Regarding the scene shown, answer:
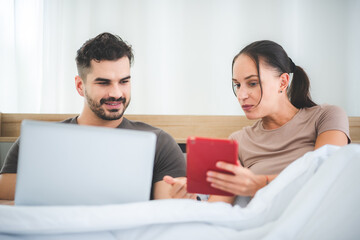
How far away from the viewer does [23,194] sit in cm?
67

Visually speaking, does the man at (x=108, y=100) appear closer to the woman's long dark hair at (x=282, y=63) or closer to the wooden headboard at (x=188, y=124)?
the wooden headboard at (x=188, y=124)

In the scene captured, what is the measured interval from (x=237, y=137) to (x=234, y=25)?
0.92 m

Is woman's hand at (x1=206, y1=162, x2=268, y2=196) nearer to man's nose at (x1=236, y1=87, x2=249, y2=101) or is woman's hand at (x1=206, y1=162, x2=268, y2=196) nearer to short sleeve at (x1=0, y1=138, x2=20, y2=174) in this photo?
man's nose at (x1=236, y1=87, x2=249, y2=101)

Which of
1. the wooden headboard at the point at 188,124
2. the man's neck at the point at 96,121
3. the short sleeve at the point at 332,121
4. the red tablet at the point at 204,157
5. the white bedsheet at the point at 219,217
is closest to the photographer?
the white bedsheet at the point at 219,217

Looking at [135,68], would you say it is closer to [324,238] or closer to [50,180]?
[50,180]

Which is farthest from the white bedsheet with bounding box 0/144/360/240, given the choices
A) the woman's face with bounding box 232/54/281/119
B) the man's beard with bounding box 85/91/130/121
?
the man's beard with bounding box 85/91/130/121

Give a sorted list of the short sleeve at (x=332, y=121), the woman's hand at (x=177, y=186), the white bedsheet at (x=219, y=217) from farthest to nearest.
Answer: the short sleeve at (x=332, y=121), the woman's hand at (x=177, y=186), the white bedsheet at (x=219, y=217)

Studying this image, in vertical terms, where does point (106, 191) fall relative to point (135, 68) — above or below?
below

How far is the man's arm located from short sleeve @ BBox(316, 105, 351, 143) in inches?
50.7

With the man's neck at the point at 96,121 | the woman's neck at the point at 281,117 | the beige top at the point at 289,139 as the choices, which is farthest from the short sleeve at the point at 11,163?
the woman's neck at the point at 281,117

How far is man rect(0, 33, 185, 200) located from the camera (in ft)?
4.17

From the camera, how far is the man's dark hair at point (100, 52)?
1.32 metres

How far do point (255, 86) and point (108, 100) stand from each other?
A: 2.11 feet

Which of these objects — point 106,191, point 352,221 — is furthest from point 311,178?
point 106,191
